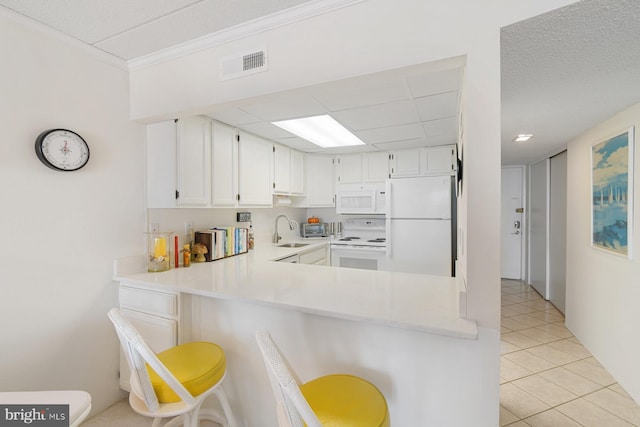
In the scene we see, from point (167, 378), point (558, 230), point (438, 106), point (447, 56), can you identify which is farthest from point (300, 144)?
point (558, 230)

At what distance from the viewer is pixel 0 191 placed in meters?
1.45

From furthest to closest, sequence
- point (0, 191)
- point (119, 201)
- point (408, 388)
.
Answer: point (119, 201) → point (0, 191) → point (408, 388)

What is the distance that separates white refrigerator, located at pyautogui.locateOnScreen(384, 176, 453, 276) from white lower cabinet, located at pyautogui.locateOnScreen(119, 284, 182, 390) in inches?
98.7

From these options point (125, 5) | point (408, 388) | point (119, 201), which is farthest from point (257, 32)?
point (408, 388)

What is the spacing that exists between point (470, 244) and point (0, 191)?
228 centimetres

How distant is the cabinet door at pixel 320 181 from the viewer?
13.5ft

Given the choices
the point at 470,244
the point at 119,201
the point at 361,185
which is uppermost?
the point at 361,185

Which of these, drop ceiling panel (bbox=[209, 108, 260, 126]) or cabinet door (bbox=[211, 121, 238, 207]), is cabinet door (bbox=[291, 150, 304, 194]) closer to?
cabinet door (bbox=[211, 121, 238, 207])

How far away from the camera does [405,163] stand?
148 inches

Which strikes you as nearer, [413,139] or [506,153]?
[413,139]

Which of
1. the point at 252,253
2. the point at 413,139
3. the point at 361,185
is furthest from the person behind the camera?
the point at 361,185

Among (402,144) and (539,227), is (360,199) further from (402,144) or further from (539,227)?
(539,227)

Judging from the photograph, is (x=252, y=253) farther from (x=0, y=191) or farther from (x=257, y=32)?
(x=257, y=32)

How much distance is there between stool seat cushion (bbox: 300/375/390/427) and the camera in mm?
1040
